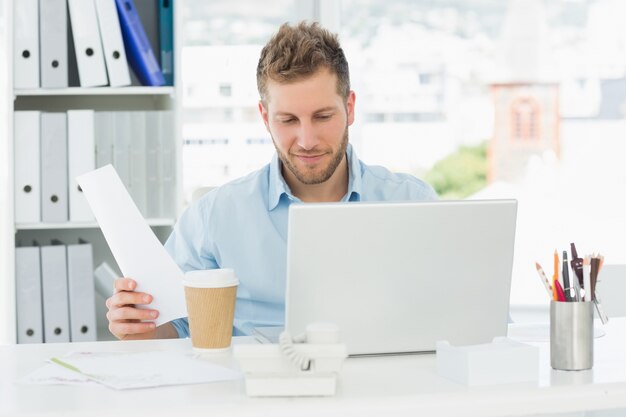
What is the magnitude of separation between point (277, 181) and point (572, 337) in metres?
0.86

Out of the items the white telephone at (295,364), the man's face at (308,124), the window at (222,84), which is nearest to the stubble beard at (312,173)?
the man's face at (308,124)

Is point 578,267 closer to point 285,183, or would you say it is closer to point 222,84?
point 285,183

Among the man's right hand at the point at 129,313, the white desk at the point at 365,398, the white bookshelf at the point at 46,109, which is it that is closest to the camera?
the white desk at the point at 365,398

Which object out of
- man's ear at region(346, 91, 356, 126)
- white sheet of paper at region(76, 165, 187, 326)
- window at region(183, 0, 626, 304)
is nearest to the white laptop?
white sheet of paper at region(76, 165, 187, 326)

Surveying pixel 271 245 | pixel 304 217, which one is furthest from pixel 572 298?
pixel 271 245

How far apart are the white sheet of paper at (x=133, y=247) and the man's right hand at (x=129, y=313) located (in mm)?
17

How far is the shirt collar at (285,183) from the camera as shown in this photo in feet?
6.70

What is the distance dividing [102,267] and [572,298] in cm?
191

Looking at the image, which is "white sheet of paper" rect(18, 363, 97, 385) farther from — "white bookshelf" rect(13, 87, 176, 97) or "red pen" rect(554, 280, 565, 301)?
"white bookshelf" rect(13, 87, 176, 97)

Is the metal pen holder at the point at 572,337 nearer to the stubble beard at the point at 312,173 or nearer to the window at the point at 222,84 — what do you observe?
the stubble beard at the point at 312,173

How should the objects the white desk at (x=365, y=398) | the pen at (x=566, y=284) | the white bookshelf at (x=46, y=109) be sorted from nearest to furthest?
1. the white desk at (x=365, y=398)
2. the pen at (x=566, y=284)
3. the white bookshelf at (x=46, y=109)

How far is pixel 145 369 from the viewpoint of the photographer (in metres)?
1.38

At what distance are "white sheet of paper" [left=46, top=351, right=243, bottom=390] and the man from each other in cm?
47

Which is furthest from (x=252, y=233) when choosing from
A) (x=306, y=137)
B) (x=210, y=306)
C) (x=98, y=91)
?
(x=98, y=91)
